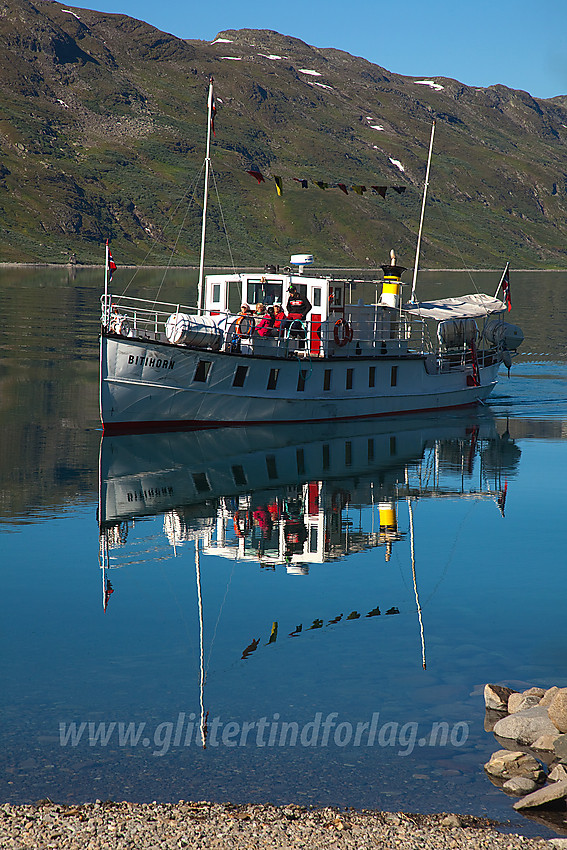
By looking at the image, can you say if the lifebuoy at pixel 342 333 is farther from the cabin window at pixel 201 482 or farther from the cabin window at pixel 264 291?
the cabin window at pixel 201 482

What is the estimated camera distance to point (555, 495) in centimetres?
2856

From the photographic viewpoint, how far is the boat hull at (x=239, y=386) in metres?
34.9

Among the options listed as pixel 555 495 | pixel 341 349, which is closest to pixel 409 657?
pixel 555 495

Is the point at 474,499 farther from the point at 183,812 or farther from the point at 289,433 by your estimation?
the point at 183,812

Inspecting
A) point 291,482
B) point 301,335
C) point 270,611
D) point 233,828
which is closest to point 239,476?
point 291,482

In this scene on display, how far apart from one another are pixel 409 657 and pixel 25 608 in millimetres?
7040

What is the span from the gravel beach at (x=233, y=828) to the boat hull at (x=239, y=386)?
2510cm

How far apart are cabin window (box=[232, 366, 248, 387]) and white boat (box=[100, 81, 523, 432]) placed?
39 millimetres

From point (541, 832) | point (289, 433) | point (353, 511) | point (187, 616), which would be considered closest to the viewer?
point (541, 832)

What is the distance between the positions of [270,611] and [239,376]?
19998mm

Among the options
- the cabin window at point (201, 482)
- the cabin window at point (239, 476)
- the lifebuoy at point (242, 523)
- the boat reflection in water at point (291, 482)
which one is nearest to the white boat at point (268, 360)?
the boat reflection in water at point (291, 482)

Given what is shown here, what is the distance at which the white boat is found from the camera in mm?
35094

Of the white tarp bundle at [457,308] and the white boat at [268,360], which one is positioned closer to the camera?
the white boat at [268,360]

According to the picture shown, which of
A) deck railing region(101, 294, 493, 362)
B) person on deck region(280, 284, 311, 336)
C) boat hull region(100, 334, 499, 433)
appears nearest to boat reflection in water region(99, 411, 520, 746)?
boat hull region(100, 334, 499, 433)
